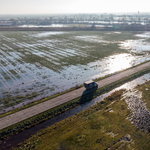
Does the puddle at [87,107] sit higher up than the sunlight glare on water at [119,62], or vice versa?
the sunlight glare on water at [119,62]

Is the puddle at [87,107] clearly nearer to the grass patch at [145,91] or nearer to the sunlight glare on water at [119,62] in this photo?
the grass patch at [145,91]

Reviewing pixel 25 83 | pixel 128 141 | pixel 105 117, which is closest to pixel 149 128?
pixel 128 141

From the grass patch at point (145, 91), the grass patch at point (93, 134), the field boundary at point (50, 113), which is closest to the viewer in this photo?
the grass patch at point (93, 134)

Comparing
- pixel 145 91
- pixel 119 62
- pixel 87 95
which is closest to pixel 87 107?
pixel 87 95

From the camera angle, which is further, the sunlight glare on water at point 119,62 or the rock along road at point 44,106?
the sunlight glare on water at point 119,62

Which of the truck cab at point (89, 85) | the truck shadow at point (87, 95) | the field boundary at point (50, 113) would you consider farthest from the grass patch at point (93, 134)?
the truck cab at point (89, 85)

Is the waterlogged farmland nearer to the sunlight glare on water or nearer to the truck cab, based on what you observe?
the sunlight glare on water

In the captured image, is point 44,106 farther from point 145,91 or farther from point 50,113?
point 145,91

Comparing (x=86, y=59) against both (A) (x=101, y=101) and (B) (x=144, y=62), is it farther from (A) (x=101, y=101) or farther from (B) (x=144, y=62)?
(A) (x=101, y=101)
